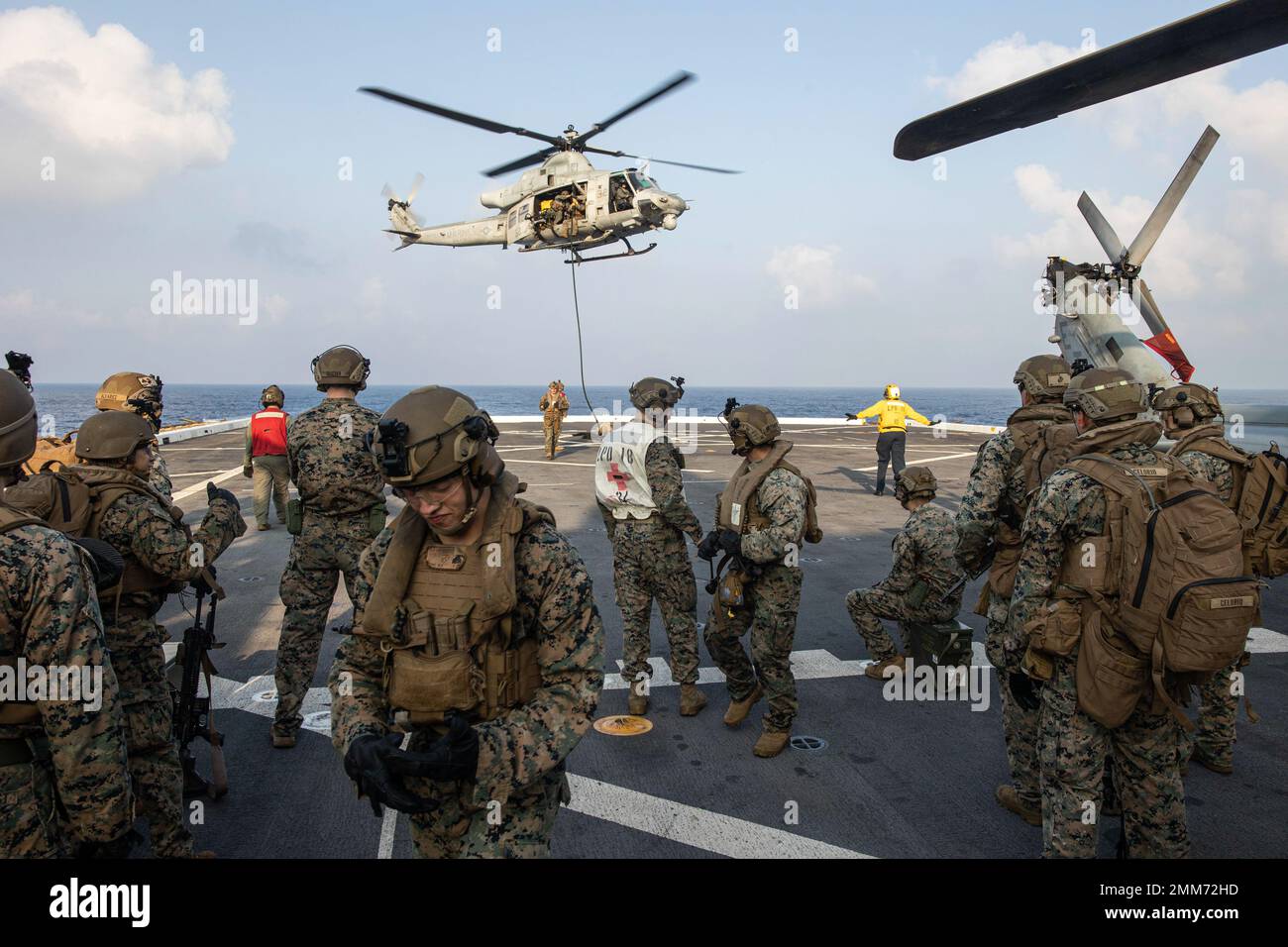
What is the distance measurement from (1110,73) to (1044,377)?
2.49m

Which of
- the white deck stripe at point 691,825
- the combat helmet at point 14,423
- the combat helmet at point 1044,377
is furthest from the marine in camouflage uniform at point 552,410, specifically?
the combat helmet at point 14,423

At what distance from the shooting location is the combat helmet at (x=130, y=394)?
474 cm

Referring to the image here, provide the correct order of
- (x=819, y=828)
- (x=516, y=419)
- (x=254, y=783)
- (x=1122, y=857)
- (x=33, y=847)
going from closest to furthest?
1. (x=33, y=847)
2. (x=1122, y=857)
3. (x=819, y=828)
4. (x=254, y=783)
5. (x=516, y=419)

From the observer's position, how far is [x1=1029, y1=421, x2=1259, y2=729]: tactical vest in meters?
Answer: 2.96

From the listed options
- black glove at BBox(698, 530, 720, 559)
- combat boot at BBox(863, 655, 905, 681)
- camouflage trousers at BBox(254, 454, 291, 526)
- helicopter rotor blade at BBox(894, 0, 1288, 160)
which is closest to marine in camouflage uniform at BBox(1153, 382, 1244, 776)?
combat boot at BBox(863, 655, 905, 681)

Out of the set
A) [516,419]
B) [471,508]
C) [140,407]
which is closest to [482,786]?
[471,508]

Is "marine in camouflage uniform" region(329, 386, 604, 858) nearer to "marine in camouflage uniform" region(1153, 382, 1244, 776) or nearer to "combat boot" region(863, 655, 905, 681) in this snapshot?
"marine in camouflage uniform" region(1153, 382, 1244, 776)

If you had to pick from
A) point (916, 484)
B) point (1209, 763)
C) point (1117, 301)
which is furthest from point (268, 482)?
point (1117, 301)

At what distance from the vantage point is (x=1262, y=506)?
5285 mm

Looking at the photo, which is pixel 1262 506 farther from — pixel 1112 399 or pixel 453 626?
pixel 453 626

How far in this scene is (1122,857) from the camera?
3.45 meters

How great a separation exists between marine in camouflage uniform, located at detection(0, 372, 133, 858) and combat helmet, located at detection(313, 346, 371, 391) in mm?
2583

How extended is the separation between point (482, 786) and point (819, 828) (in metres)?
2.52

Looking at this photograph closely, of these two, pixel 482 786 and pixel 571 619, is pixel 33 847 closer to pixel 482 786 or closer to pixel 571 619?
pixel 482 786
